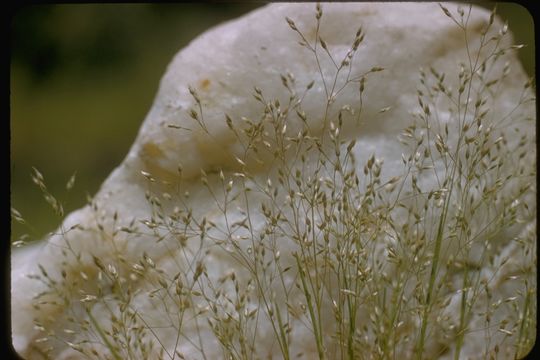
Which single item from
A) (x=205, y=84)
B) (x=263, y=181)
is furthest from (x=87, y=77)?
(x=263, y=181)

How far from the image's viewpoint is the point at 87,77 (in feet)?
10.1

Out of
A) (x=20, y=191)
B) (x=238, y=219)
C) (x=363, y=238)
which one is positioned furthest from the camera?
(x=20, y=191)

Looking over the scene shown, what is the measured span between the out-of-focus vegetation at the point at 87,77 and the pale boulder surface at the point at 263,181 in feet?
3.44

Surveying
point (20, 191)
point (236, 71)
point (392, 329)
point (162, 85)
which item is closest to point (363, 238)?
point (392, 329)

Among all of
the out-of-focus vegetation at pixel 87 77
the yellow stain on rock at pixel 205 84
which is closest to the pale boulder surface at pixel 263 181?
the yellow stain on rock at pixel 205 84

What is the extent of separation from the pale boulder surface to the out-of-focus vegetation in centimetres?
105

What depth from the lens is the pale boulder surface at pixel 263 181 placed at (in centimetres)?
166

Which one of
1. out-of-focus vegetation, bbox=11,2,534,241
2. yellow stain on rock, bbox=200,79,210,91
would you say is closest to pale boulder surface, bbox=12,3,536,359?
yellow stain on rock, bbox=200,79,210,91

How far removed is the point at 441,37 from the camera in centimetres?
A: 188

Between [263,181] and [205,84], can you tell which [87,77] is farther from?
[263,181]

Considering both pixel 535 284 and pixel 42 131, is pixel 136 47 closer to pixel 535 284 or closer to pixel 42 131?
pixel 42 131

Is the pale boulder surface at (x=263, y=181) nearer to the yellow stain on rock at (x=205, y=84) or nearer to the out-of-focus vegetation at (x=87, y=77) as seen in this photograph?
the yellow stain on rock at (x=205, y=84)

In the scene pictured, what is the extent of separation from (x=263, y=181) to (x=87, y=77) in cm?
159

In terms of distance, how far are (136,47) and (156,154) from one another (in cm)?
147
